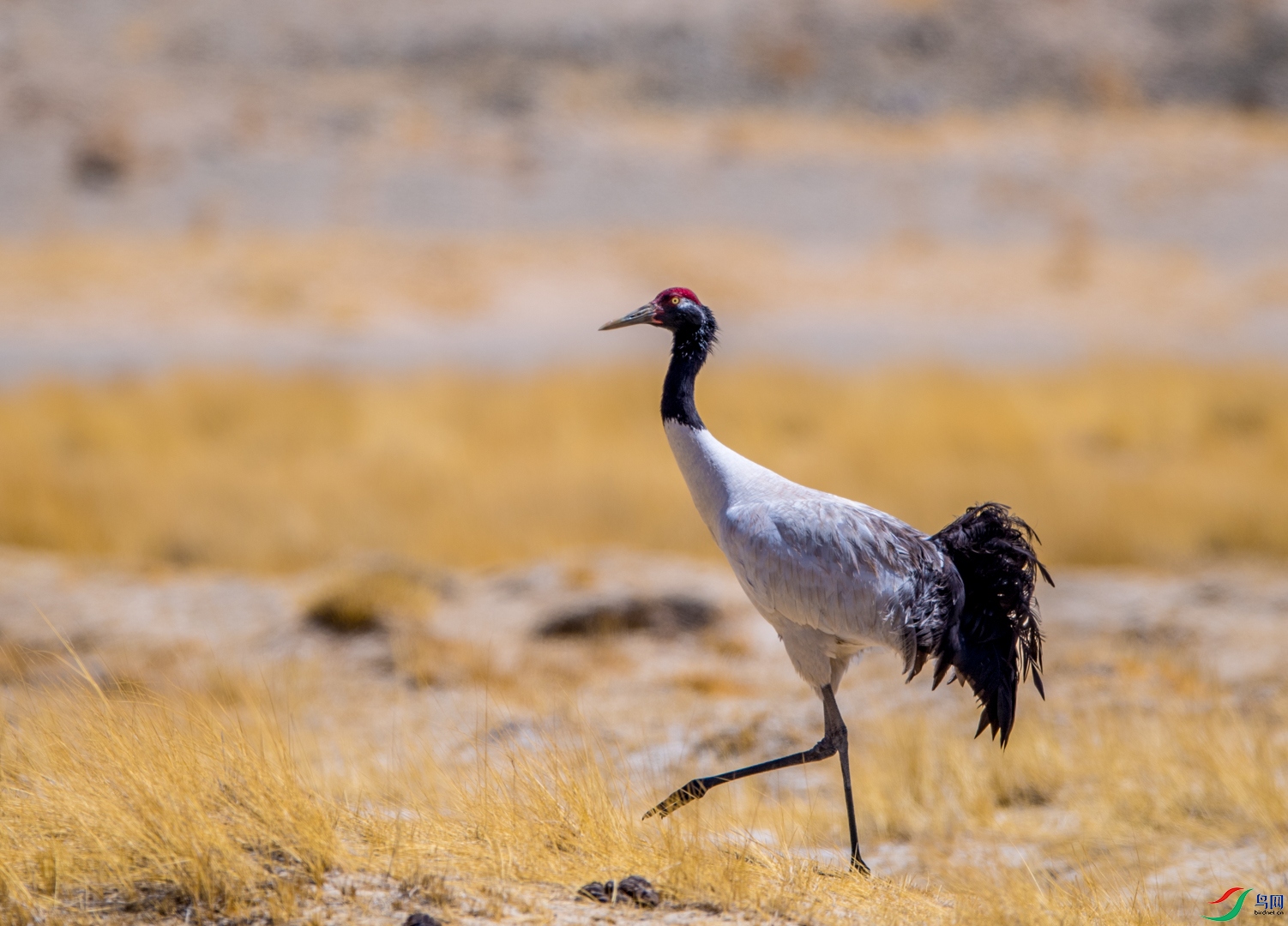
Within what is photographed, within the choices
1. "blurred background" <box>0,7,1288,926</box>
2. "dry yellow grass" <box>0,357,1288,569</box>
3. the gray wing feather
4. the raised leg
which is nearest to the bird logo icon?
"blurred background" <box>0,7,1288,926</box>

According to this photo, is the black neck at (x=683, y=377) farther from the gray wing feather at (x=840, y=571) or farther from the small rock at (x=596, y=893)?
the small rock at (x=596, y=893)

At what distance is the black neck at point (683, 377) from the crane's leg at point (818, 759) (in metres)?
1.39

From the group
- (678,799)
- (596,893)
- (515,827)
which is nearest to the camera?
(596,893)

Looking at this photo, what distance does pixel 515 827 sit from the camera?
475cm

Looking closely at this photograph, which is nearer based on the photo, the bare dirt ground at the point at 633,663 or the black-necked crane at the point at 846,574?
the black-necked crane at the point at 846,574

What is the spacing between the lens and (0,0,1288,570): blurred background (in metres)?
13.1

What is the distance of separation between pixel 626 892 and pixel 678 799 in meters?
0.70

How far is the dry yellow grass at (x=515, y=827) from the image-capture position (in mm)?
4137

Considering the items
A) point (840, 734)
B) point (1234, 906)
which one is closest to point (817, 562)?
point (840, 734)

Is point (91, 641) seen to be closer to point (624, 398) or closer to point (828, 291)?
point (624, 398)

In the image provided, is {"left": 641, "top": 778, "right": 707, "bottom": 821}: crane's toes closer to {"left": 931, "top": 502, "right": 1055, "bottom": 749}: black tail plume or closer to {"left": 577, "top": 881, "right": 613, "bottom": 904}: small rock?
{"left": 577, "top": 881, "right": 613, "bottom": 904}: small rock

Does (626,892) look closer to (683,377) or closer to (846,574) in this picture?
(846,574)

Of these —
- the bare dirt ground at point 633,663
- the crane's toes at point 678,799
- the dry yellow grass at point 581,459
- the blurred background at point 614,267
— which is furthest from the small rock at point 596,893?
the dry yellow grass at point 581,459

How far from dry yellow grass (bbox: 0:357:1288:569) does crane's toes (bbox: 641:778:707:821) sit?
738 centimetres
